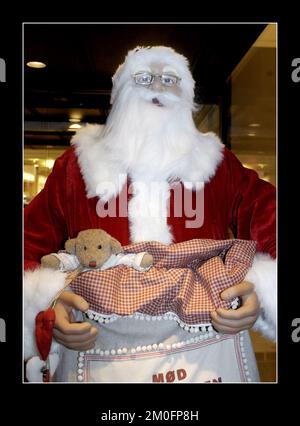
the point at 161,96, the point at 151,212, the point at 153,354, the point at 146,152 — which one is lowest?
the point at 153,354

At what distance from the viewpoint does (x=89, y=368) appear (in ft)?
3.46

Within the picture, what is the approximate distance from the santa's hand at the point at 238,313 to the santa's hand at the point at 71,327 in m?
0.23

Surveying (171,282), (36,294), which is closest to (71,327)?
(36,294)

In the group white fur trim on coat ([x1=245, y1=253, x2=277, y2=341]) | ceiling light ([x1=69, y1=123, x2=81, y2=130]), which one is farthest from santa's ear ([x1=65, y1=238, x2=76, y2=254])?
white fur trim on coat ([x1=245, y1=253, x2=277, y2=341])

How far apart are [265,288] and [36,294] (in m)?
0.44

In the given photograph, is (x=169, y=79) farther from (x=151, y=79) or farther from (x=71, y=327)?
(x=71, y=327)

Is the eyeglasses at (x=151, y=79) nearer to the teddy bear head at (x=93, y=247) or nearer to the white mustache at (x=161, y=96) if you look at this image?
the white mustache at (x=161, y=96)

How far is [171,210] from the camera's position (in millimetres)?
1079

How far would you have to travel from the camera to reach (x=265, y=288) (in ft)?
3.47

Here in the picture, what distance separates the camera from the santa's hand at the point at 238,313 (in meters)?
1.02

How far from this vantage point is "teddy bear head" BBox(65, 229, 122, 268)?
40.0 inches

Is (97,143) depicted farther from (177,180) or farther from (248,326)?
(248,326)

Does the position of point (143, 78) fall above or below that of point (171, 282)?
above

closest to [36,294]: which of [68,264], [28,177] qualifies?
[68,264]
